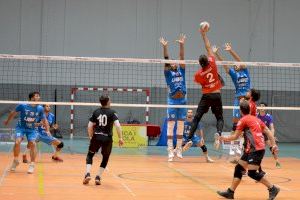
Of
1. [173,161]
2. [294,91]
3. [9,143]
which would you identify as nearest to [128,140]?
[9,143]

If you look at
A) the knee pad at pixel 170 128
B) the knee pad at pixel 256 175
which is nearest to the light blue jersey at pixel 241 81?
the knee pad at pixel 170 128

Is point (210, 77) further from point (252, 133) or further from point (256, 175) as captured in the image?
point (256, 175)

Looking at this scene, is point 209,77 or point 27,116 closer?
point 209,77

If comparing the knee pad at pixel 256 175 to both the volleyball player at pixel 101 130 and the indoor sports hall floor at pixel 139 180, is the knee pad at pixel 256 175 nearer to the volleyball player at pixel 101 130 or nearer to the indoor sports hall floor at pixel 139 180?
the indoor sports hall floor at pixel 139 180

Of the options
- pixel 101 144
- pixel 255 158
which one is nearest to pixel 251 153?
pixel 255 158

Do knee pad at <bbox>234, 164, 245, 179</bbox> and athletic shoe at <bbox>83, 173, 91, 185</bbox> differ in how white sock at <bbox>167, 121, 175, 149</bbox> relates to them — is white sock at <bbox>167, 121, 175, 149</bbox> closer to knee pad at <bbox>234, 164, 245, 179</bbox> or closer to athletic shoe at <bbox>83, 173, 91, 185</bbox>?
athletic shoe at <bbox>83, 173, 91, 185</bbox>

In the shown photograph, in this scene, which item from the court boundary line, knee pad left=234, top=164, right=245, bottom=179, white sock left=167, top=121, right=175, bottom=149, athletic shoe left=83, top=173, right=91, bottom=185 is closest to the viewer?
knee pad left=234, top=164, right=245, bottom=179

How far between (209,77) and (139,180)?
2694 mm

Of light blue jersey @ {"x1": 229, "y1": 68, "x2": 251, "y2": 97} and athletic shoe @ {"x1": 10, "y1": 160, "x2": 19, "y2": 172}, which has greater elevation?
light blue jersey @ {"x1": 229, "y1": 68, "x2": 251, "y2": 97}

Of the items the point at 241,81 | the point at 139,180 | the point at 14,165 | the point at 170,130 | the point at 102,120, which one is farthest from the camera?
the point at 170,130

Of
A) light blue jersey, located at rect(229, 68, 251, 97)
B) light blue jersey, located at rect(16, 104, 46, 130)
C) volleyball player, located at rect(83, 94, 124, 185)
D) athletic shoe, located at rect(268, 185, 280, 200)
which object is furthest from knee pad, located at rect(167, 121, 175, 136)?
athletic shoe, located at rect(268, 185, 280, 200)

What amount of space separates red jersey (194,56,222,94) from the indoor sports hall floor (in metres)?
2.03

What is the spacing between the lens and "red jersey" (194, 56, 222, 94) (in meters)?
12.3

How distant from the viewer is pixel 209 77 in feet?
40.4
